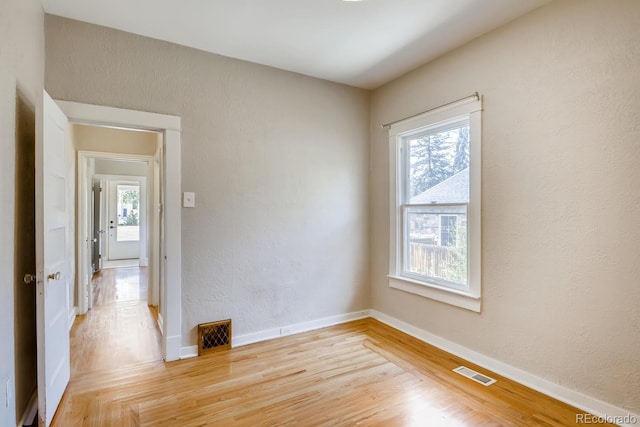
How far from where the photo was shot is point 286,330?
11.2ft

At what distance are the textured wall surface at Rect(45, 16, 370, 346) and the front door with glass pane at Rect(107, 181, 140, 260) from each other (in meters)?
6.89

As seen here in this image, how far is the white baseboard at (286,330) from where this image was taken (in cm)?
292

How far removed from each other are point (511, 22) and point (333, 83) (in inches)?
69.9

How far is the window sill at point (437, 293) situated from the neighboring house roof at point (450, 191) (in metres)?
0.81

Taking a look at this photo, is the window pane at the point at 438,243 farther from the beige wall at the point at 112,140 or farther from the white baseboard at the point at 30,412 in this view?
the beige wall at the point at 112,140

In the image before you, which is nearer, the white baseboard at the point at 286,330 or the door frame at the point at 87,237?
the white baseboard at the point at 286,330

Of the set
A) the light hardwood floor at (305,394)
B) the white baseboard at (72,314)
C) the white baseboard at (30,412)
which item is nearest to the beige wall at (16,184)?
the white baseboard at (30,412)

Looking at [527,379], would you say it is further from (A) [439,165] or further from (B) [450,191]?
(A) [439,165]

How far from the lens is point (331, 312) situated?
12.2 ft

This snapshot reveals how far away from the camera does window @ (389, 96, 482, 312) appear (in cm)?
278

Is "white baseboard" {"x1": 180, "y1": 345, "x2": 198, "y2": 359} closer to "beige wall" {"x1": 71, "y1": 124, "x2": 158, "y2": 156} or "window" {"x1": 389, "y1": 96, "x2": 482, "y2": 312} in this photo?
"window" {"x1": 389, "y1": 96, "x2": 482, "y2": 312}

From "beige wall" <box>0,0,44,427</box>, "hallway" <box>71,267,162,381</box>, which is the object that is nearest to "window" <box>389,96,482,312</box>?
"hallway" <box>71,267,162,381</box>

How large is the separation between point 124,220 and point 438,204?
858 centimetres

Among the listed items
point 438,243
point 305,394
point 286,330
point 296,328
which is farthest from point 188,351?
point 438,243
